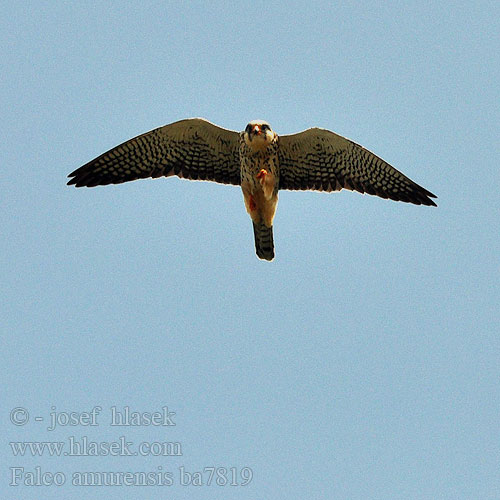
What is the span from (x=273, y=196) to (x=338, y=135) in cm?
129

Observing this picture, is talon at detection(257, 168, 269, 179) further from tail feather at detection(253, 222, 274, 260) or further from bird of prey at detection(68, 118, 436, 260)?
tail feather at detection(253, 222, 274, 260)

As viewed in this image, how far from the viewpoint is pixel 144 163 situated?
13.1 m

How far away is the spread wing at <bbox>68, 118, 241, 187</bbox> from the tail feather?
0.78 m

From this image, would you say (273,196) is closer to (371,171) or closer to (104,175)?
(371,171)

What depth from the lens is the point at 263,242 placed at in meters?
13.2

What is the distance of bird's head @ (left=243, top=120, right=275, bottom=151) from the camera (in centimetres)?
1234

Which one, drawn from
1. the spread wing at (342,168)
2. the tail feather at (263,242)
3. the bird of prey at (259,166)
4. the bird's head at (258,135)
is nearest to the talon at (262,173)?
the bird of prey at (259,166)

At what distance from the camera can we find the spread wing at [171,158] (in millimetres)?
12883

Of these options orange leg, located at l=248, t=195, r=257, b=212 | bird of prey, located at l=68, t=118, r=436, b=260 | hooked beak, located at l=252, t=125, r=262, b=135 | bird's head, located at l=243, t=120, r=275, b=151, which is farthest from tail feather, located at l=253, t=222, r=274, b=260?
hooked beak, located at l=252, t=125, r=262, b=135

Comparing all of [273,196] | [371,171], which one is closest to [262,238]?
[273,196]

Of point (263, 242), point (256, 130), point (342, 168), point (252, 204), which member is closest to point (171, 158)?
point (252, 204)

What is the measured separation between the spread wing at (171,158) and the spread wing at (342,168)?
2.74ft

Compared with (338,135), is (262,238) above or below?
below

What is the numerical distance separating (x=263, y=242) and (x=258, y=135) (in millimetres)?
1739
